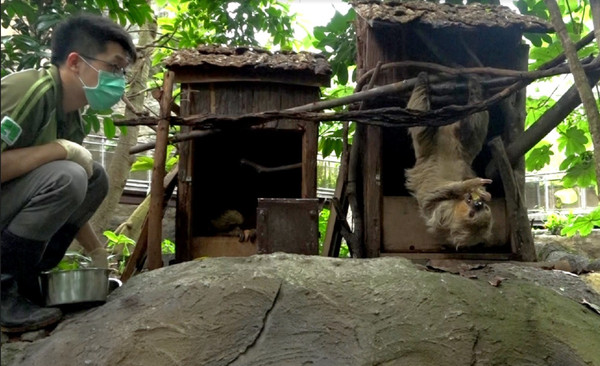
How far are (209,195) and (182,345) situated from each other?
2909mm

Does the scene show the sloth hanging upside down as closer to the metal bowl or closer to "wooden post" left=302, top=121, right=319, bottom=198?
"wooden post" left=302, top=121, right=319, bottom=198

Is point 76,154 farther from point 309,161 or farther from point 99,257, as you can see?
point 309,161

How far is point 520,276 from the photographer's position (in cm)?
449

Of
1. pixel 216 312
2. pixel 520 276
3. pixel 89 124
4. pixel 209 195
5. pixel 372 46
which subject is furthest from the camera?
pixel 209 195

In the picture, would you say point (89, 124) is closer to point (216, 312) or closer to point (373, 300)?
point (216, 312)

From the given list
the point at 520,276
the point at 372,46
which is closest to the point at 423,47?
the point at 372,46

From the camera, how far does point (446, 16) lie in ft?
17.0

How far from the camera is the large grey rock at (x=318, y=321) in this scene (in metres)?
3.62

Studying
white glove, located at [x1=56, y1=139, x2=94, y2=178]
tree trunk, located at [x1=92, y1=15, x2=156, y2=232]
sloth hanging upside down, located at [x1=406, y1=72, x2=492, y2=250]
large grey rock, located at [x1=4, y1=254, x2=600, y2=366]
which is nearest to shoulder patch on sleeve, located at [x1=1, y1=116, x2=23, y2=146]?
white glove, located at [x1=56, y1=139, x2=94, y2=178]

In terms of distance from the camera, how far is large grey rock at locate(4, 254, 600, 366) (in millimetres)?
3617

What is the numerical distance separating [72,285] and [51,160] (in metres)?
0.75

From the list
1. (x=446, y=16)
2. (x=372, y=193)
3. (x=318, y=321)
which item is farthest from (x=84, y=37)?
(x=446, y=16)

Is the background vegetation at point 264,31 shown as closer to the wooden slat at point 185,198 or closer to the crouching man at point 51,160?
the wooden slat at point 185,198

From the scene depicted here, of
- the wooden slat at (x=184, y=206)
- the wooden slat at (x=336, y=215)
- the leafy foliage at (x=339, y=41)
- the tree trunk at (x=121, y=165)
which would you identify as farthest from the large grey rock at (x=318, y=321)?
the tree trunk at (x=121, y=165)
